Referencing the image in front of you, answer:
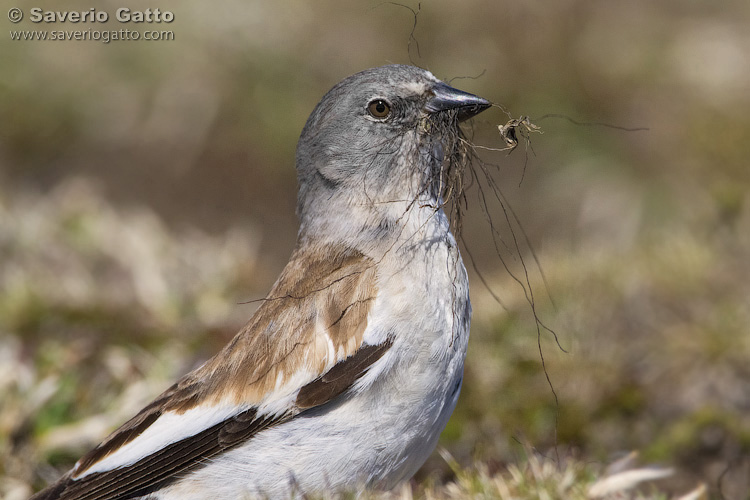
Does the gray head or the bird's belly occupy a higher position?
the gray head

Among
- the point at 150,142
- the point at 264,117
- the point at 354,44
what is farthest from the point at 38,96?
the point at 354,44

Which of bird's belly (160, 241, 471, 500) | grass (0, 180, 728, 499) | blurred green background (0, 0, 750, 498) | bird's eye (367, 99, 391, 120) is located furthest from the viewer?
blurred green background (0, 0, 750, 498)

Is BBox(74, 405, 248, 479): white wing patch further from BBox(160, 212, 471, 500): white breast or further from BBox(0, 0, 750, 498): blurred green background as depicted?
BBox(0, 0, 750, 498): blurred green background

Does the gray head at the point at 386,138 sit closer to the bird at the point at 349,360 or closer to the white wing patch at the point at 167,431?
the bird at the point at 349,360

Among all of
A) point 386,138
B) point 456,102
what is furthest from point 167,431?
point 456,102

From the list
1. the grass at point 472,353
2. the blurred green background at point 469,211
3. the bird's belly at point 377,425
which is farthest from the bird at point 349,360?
the grass at point 472,353

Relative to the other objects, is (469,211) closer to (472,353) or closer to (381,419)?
(472,353)

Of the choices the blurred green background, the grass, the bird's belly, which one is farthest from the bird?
the grass
